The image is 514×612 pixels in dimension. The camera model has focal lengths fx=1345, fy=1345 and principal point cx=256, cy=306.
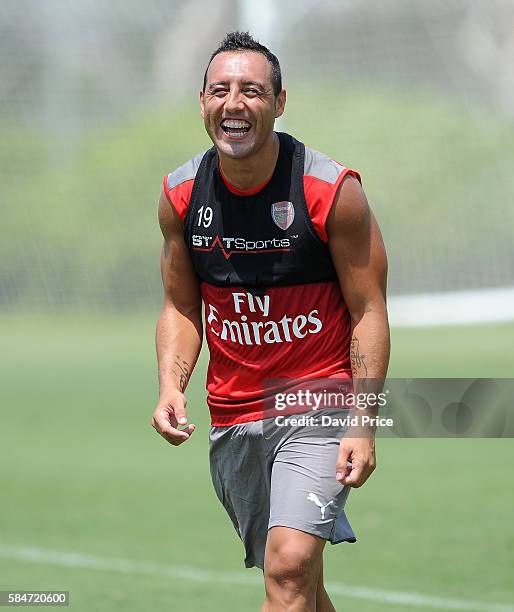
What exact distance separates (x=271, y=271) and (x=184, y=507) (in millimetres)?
4502

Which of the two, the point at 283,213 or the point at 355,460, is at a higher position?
the point at 283,213

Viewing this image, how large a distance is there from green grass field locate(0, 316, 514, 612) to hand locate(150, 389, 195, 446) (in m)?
1.88

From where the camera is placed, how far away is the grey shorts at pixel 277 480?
16.4ft

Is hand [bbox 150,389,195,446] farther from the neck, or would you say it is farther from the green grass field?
the green grass field

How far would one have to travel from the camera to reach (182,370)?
565 centimetres

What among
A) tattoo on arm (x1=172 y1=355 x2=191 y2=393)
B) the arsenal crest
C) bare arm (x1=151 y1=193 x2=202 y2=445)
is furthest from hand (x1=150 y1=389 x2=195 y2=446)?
the arsenal crest

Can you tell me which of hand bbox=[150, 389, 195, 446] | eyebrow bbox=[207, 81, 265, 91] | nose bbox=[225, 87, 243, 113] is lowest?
hand bbox=[150, 389, 195, 446]

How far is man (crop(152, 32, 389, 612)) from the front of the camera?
5.08 meters

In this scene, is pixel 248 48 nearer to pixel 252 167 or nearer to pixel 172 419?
pixel 252 167

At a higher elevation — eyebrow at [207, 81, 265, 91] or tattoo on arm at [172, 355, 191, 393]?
eyebrow at [207, 81, 265, 91]

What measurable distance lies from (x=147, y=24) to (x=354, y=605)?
367 inches

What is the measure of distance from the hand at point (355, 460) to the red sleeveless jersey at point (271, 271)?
41 cm

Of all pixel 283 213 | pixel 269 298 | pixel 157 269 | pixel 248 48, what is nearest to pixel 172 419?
pixel 269 298

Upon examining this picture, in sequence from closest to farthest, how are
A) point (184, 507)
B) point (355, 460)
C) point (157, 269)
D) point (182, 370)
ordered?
point (355, 460)
point (182, 370)
point (184, 507)
point (157, 269)
